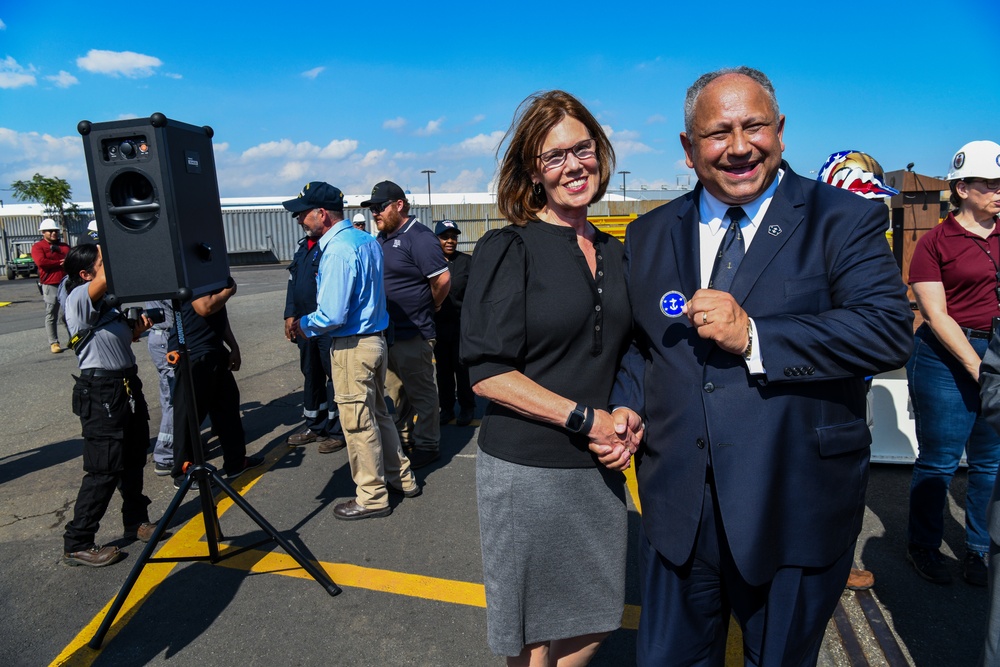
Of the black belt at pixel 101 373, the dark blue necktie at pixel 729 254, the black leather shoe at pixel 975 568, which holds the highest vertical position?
the dark blue necktie at pixel 729 254

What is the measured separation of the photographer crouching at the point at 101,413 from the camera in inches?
137

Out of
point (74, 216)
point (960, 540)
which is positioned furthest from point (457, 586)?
point (74, 216)

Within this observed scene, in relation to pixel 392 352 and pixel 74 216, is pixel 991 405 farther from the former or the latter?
pixel 74 216

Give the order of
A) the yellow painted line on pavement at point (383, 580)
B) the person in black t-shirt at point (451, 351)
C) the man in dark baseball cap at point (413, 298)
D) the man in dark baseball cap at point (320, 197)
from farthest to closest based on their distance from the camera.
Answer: the person in black t-shirt at point (451, 351) → the man in dark baseball cap at point (413, 298) → the man in dark baseball cap at point (320, 197) → the yellow painted line on pavement at point (383, 580)

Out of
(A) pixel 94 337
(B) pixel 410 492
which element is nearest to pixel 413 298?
(B) pixel 410 492

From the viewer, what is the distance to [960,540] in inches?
137

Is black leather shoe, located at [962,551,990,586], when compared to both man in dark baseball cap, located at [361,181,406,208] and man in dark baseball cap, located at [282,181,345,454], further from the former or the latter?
man in dark baseball cap, located at [361,181,406,208]

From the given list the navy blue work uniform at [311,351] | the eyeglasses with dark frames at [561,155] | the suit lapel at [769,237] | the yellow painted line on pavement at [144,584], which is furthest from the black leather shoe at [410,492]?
the suit lapel at [769,237]

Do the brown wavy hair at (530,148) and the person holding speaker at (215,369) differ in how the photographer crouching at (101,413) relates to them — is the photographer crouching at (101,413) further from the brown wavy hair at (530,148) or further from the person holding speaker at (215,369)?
the brown wavy hair at (530,148)

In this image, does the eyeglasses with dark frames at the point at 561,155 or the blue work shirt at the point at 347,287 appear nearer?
the eyeglasses with dark frames at the point at 561,155

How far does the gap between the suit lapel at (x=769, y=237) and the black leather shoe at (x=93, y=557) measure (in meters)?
3.59

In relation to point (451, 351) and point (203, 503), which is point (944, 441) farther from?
point (451, 351)

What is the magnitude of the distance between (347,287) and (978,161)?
3.22 meters

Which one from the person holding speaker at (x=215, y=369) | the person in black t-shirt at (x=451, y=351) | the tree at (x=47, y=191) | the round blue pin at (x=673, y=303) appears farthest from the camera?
the tree at (x=47, y=191)
